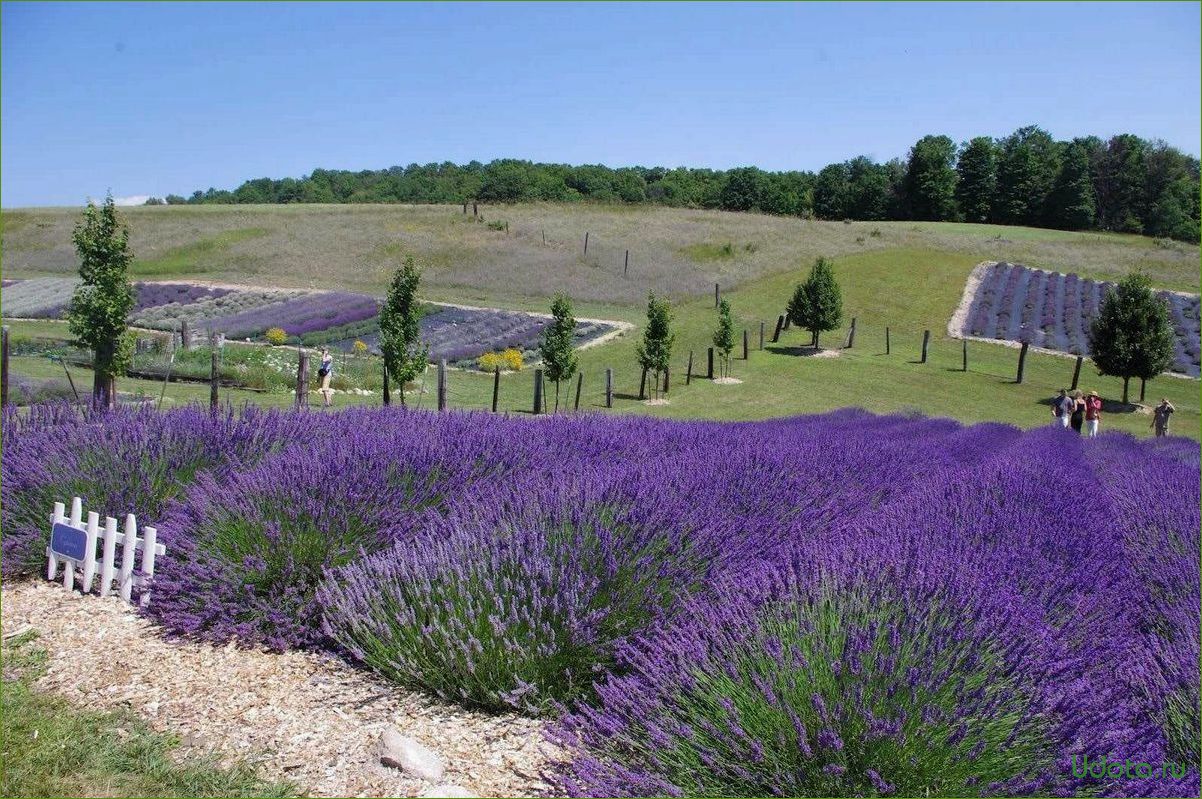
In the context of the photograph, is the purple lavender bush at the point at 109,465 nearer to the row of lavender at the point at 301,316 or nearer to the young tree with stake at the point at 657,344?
the young tree with stake at the point at 657,344

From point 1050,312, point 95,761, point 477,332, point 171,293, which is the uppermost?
point 1050,312

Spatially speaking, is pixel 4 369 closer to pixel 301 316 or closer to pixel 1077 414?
pixel 1077 414

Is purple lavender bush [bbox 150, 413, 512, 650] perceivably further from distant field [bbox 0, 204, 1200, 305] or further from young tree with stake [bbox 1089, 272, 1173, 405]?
distant field [bbox 0, 204, 1200, 305]

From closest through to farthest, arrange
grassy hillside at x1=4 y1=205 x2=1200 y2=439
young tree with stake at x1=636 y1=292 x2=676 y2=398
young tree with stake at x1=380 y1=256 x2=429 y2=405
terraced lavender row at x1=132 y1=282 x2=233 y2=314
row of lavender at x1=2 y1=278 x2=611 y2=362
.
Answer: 1. young tree with stake at x1=380 y1=256 x2=429 y2=405
2. young tree with stake at x1=636 y1=292 x2=676 y2=398
3. grassy hillside at x1=4 y1=205 x2=1200 y2=439
4. row of lavender at x1=2 y1=278 x2=611 y2=362
5. terraced lavender row at x1=132 y1=282 x2=233 y2=314

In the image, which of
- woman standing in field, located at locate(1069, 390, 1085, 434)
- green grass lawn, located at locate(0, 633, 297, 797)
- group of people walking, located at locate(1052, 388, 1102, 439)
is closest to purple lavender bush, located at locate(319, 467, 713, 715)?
green grass lawn, located at locate(0, 633, 297, 797)

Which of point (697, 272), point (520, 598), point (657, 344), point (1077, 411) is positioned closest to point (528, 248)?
point (697, 272)

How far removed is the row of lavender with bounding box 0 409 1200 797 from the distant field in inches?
1321

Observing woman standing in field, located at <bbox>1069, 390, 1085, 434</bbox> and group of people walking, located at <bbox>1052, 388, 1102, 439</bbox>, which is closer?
group of people walking, located at <bbox>1052, 388, 1102, 439</bbox>

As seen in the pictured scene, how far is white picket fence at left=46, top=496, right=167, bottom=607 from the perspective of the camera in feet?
17.6

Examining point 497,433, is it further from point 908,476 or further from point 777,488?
point 908,476

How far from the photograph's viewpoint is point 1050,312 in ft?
120

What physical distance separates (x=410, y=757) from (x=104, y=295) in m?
11.9

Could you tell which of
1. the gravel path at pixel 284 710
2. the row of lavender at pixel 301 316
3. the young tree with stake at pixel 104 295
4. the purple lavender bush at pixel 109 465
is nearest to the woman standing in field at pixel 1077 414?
the row of lavender at pixel 301 316

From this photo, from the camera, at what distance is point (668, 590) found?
4.27m
